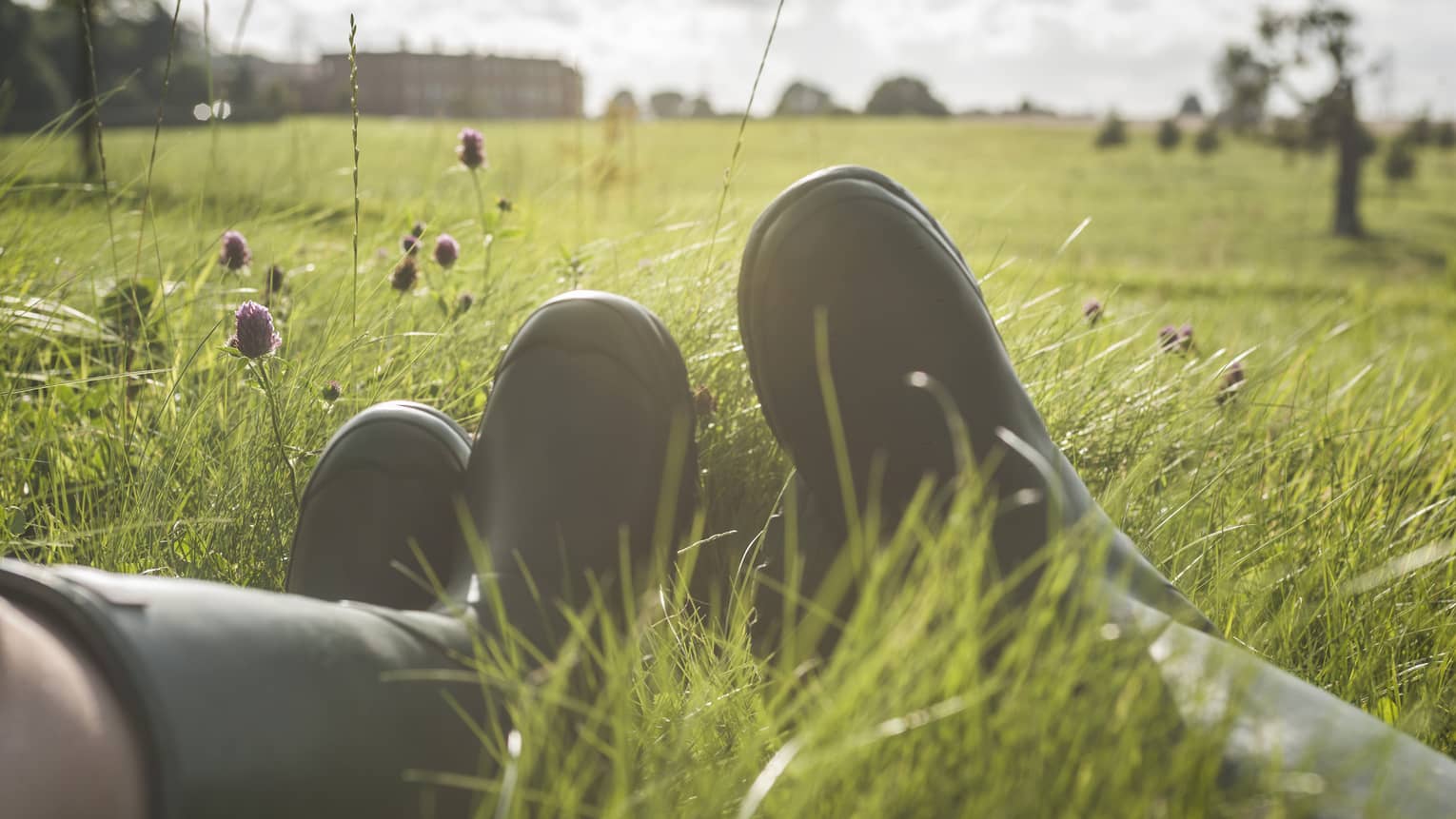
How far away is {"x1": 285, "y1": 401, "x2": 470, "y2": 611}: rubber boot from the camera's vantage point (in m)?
1.25

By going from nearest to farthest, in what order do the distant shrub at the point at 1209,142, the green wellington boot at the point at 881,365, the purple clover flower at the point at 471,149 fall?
the green wellington boot at the point at 881,365
the purple clover flower at the point at 471,149
the distant shrub at the point at 1209,142

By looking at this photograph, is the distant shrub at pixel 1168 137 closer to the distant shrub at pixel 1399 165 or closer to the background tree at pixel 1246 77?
the distant shrub at pixel 1399 165

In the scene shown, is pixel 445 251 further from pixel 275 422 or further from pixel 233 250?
pixel 275 422

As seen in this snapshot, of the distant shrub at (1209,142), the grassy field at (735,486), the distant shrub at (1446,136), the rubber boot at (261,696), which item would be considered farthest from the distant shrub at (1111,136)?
A: the rubber boot at (261,696)

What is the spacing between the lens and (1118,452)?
163cm

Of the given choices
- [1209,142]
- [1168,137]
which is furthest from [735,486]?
[1168,137]

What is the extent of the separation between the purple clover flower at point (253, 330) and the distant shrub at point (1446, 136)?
3691 cm

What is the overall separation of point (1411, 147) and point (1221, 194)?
7292 mm

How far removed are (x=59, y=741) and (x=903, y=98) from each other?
65954 mm

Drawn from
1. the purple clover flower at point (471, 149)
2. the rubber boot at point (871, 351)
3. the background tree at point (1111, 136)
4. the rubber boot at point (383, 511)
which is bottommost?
the rubber boot at point (383, 511)

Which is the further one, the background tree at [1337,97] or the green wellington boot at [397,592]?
the background tree at [1337,97]

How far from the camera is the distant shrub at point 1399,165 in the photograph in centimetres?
2455

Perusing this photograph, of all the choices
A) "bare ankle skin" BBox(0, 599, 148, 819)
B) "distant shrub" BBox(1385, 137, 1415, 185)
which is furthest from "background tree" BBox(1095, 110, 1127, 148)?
"bare ankle skin" BBox(0, 599, 148, 819)

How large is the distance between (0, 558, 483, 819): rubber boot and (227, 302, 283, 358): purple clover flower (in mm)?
492
